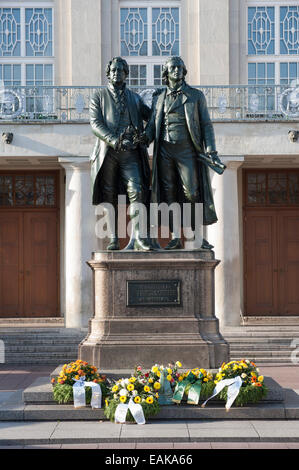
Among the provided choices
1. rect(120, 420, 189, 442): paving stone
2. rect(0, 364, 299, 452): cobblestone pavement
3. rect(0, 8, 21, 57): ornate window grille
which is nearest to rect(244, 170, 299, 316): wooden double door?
rect(0, 364, 299, 452): cobblestone pavement

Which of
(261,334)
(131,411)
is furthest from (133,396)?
(261,334)

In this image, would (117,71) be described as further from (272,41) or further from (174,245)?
(272,41)

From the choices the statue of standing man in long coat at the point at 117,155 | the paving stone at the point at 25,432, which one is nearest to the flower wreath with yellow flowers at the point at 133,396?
the paving stone at the point at 25,432

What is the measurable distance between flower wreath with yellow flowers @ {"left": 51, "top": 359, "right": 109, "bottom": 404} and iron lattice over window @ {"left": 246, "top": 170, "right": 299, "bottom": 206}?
15287 mm

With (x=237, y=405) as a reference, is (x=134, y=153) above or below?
above

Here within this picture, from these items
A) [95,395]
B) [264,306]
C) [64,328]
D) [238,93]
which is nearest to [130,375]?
[95,395]

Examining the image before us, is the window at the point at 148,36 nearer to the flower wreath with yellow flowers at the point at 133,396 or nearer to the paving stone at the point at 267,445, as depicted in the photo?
the flower wreath with yellow flowers at the point at 133,396

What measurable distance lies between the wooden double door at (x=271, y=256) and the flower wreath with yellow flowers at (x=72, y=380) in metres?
14.8

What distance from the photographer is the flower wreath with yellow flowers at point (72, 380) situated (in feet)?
31.1

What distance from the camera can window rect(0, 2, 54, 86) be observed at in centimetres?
2338

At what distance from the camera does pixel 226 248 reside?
2022cm

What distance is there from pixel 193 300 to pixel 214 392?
4.46 feet

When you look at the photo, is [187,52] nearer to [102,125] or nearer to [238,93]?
[238,93]

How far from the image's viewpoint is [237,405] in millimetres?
9438
